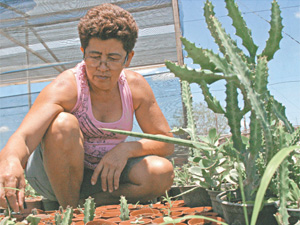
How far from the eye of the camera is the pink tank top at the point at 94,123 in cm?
154

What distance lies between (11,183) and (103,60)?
2.29ft

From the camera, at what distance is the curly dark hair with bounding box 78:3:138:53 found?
1426 mm

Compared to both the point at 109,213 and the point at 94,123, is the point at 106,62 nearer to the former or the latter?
the point at 94,123

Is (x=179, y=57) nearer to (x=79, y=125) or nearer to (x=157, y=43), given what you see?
(x=157, y=43)

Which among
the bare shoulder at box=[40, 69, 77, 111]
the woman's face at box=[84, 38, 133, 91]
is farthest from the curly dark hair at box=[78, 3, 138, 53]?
the bare shoulder at box=[40, 69, 77, 111]

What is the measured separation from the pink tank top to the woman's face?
8 centimetres

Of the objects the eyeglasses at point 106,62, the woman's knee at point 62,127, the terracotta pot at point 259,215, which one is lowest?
the terracotta pot at point 259,215

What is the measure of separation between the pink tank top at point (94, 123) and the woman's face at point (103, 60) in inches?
3.2

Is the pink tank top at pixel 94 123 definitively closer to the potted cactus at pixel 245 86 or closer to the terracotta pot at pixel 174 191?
the terracotta pot at pixel 174 191

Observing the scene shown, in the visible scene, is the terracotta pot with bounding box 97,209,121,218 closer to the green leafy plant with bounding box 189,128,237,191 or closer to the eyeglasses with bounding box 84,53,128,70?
the green leafy plant with bounding box 189,128,237,191

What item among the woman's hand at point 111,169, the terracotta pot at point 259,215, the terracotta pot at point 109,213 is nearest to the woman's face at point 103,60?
the woman's hand at point 111,169

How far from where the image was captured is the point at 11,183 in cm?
92

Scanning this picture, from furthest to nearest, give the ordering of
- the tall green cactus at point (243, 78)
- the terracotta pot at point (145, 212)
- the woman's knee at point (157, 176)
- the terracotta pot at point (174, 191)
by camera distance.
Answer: the terracotta pot at point (174, 191), the woman's knee at point (157, 176), the terracotta pot at point (145, 212), the tall green cactus at point (243, 78)

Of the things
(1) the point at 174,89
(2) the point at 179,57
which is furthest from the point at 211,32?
(1) the point at 174,89
